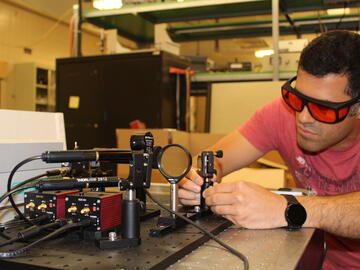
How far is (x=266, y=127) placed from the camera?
1518 millimetres

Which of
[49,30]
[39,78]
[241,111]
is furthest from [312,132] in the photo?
[49,30]

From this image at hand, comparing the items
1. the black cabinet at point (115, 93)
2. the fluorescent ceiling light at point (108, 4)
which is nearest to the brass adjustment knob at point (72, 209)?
the black cabinet at point (115, 93)

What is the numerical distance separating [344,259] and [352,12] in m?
2.38

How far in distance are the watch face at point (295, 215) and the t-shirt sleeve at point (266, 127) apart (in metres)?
0.64

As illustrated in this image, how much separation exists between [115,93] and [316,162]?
1.75m

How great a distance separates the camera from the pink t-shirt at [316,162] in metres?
1.29

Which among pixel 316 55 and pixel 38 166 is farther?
pixel 316 55

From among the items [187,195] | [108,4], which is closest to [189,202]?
[187,195]

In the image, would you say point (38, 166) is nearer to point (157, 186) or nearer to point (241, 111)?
point (157, 186)

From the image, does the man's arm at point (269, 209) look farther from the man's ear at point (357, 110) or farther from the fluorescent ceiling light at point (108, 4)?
the fluorescent ceiling light at point (108, 4)

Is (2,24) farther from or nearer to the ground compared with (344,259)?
farther from the ground

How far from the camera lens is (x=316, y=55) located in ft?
3.62

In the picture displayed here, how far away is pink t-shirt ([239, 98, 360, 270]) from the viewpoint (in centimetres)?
129

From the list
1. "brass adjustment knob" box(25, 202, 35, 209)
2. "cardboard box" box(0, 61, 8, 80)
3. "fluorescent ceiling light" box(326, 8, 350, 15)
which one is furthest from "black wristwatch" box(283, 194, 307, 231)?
"cardboard box" box(0, 61, 8, 80)
